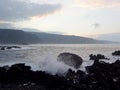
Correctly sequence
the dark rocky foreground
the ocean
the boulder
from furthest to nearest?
1. the boulder
2. the ocean
3. the dark rocky foreground

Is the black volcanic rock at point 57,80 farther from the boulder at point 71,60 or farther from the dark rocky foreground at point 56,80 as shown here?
the boulder at point 71,60

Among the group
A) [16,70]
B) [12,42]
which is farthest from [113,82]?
[12,42]

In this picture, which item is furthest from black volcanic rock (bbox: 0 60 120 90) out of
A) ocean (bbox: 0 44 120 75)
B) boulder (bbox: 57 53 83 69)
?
boulder (bbox: 57 53 83 69)

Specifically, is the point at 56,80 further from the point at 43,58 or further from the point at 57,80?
the point at 43,58

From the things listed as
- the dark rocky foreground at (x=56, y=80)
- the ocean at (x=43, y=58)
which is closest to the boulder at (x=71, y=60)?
the ocean at (x=43, y=58)

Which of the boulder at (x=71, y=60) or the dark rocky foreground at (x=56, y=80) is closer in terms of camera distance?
the dark rocky foreground at (x=56, y=80)

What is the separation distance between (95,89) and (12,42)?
160m

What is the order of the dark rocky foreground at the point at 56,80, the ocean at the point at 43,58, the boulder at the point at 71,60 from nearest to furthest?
the dark rocky foreground at the point at 56,80
the ocean at the point at 43,58
the boulder at the point at 71,60

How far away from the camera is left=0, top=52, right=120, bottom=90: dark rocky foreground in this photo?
19781 millimetres

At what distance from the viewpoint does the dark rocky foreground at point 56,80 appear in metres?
19.8

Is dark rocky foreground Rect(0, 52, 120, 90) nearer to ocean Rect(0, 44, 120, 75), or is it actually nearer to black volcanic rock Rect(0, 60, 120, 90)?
black volcanic rock Rect(0, 60, 120, 90)

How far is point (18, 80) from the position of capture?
21797mm

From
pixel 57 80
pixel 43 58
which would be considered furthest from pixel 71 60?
pixel 57 80

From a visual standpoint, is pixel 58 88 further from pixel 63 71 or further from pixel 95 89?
pixel 63 71
